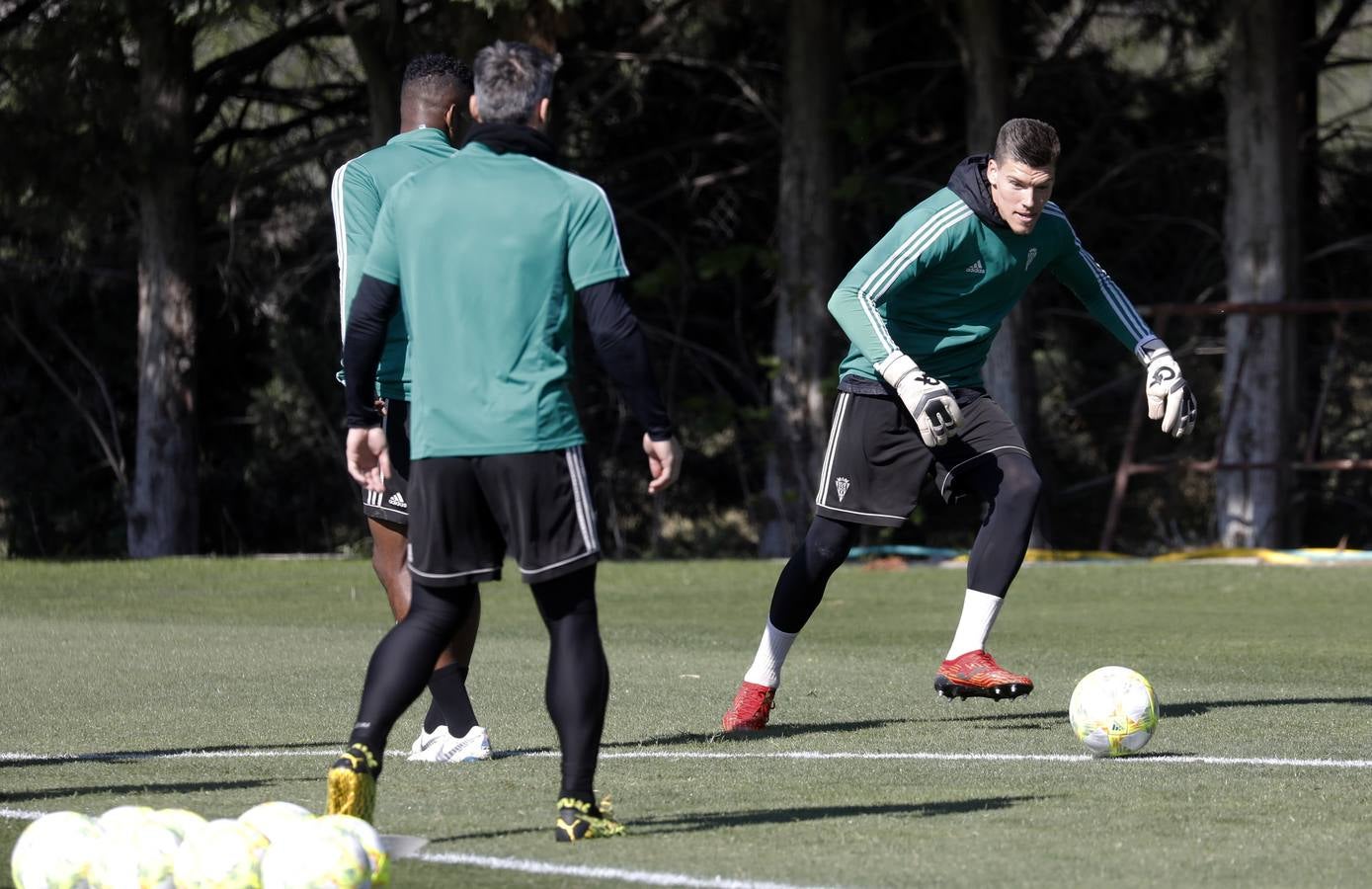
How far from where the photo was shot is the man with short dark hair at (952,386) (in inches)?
300

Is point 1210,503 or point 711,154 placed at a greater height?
point 711,154

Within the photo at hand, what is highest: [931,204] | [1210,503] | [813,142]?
[813,142]

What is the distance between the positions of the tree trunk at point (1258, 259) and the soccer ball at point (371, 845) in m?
16.2

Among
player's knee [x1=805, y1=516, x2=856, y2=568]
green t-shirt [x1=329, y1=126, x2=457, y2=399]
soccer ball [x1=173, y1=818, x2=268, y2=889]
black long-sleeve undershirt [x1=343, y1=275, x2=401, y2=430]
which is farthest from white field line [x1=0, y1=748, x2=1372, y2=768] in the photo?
soccer ball [x1=173, y1=818, x2=268, y2=889]

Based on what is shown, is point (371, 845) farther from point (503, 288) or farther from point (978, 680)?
point (978, 680)

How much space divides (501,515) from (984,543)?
116 inches

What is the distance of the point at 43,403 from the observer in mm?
25312

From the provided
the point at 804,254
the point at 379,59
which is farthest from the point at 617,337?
the point at 379,59

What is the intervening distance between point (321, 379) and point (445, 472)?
18661 millimetres

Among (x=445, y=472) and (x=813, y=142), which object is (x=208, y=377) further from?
(x=445, y=472)

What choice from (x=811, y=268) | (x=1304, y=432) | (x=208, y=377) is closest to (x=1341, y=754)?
(x=811, y=268)

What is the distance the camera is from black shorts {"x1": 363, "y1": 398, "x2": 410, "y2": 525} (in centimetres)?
645

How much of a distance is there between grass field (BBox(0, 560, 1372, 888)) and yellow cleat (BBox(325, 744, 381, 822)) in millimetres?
241

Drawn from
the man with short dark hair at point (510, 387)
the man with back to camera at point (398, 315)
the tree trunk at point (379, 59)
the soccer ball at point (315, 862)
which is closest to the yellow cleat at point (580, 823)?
the man with short dark hair at point (510, 387)
